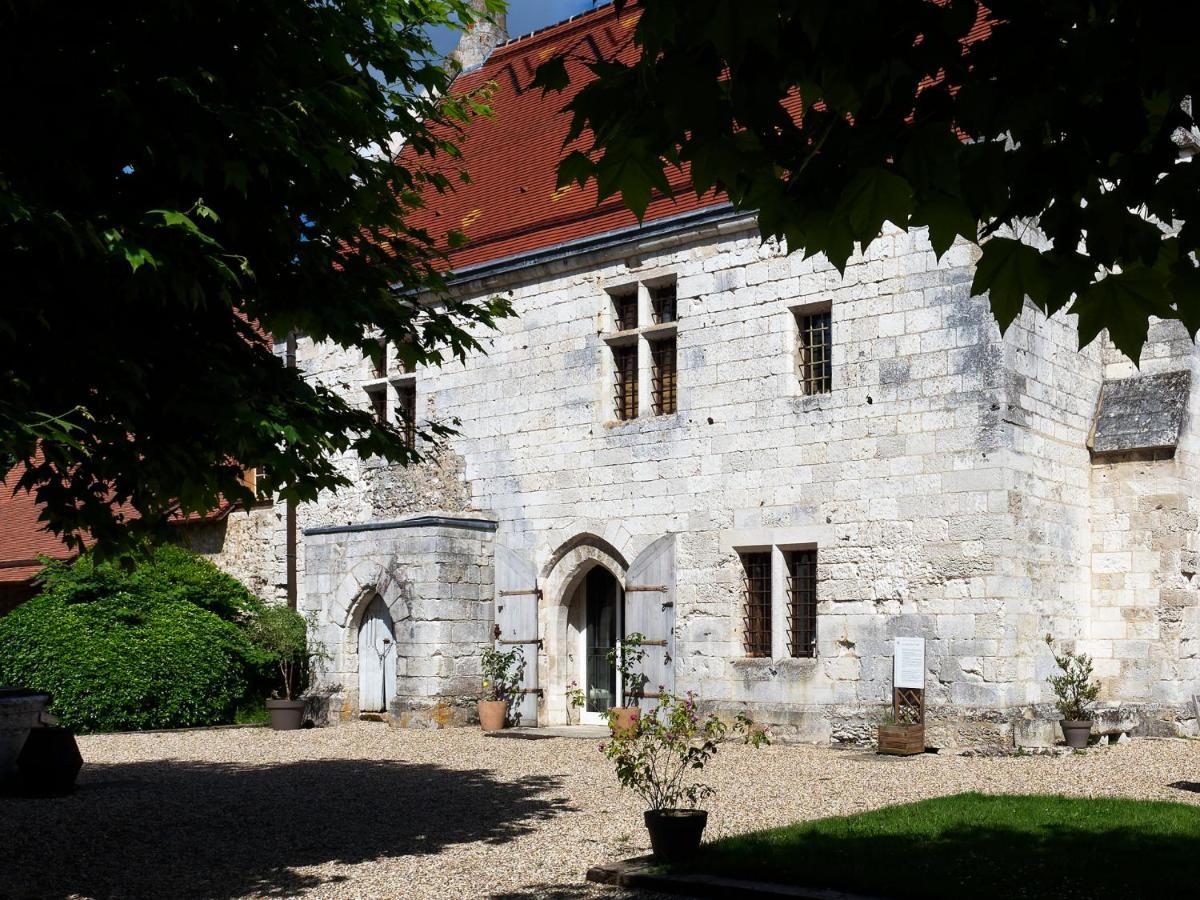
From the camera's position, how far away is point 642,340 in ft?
48.0

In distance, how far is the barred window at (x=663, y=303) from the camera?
14672 millimetres

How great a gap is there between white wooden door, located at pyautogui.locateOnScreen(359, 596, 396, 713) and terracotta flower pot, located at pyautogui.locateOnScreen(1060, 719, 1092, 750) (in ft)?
25.0

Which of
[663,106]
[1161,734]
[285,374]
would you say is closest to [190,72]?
[285,374]

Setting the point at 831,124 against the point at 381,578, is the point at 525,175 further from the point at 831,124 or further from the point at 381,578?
the point at 831,124

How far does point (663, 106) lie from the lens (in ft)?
10.5

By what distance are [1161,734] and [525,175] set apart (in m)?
9.95

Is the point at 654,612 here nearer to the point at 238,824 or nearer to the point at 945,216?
the point at 238,824

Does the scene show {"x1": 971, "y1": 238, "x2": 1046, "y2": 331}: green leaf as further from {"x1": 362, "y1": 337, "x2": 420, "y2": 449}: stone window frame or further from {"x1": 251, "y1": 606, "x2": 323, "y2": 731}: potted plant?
{"x1": 362, "y1": 337, "x2": 420, "y2": 449}: stone window frame

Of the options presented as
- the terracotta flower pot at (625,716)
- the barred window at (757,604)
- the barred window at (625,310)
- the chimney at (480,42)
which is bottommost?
the terracotta flower pot at (625,716)

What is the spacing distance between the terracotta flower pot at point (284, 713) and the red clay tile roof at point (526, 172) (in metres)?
5.64

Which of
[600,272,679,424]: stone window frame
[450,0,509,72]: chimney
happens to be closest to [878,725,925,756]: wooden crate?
[600,272,679,424]: stone window frame

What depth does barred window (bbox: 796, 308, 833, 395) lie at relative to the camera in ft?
44.0

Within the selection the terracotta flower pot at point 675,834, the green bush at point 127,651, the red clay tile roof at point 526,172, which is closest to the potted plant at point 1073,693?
the red clay tile roof at point 526,172

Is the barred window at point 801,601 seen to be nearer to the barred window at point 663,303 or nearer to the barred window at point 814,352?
the barred window at point 814,352
